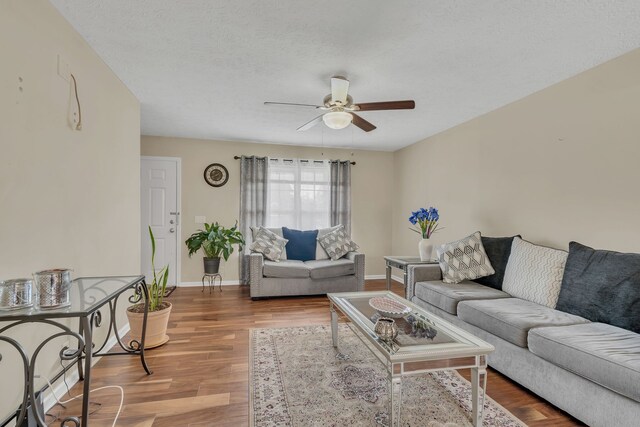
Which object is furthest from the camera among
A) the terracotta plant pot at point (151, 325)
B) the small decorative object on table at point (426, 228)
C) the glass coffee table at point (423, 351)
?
the small decorative object on table at point (426, 228)

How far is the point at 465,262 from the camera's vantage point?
3301 mm

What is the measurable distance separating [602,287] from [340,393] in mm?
1948

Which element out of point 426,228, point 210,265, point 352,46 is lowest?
point 210,265

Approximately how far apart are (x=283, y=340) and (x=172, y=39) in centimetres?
261

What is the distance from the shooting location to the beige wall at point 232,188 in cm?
507

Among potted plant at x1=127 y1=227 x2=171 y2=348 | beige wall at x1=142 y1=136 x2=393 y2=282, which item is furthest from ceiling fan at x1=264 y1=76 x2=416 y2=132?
beige wall at x1=142 y1=136 x2=393 y2=282

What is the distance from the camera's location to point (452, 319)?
Answer: 2857 mm

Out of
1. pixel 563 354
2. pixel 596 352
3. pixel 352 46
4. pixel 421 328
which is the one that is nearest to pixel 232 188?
pixel 352 46

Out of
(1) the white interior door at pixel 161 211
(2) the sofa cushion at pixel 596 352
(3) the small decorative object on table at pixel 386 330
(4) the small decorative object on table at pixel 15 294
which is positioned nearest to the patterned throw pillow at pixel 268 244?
(1) the white interior door at pixel 161 211

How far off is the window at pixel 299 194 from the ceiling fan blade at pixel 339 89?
9.36 feet

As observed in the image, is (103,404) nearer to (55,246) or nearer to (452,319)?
(55,246)

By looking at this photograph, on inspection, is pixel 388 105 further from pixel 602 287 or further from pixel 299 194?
pixel 299 194

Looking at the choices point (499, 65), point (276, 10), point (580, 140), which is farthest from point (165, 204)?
point (580, 140)

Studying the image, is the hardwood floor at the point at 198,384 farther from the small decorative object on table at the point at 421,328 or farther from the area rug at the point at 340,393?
the small decorative object on table at the point at 421,328
